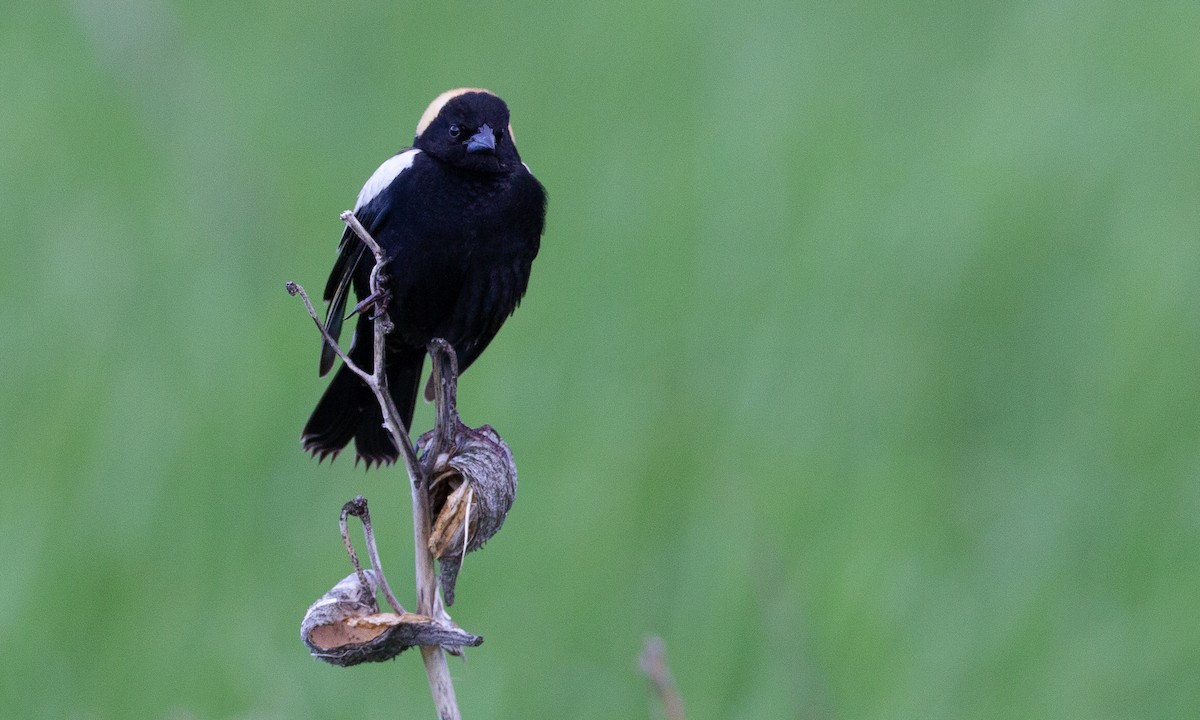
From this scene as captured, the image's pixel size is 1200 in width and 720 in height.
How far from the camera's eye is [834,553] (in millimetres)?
3633

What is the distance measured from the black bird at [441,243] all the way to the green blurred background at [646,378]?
770 mm

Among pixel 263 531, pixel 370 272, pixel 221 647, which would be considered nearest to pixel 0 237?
pixel 263 531

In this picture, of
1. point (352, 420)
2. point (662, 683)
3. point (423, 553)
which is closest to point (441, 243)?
point (352, 420)

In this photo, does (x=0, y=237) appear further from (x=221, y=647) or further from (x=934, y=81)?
(x=934, y=81)

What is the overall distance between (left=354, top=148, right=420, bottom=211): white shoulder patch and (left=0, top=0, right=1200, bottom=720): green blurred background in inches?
40.7

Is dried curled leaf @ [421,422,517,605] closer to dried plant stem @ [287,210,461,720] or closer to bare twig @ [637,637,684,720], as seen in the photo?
dried plant stem @ [287,210,461,720]

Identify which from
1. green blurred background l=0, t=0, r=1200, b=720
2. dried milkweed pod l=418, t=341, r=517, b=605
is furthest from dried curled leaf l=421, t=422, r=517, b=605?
green blurred background l=0, t=0, r=1200, b=720

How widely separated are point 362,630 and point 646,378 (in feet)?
8.80

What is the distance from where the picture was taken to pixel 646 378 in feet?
13.6

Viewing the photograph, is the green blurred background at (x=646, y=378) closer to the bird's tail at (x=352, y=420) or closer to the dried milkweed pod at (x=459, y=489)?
the bird's tail at (x=352, y=420)

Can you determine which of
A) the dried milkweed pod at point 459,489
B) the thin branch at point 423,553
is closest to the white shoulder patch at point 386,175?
the dried milkweed pod at point 459,489

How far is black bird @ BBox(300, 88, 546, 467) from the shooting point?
7.83 ft

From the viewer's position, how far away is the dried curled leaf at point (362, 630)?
148 centimetres

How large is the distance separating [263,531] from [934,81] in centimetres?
358
